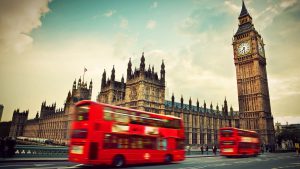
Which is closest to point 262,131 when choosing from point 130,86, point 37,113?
point 130,86

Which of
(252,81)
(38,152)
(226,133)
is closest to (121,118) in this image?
(38,152)

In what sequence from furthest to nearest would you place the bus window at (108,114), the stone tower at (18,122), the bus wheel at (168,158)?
the stone tower at (18,122)
the bus wheel at (168,158)
the bus window at (108,114)

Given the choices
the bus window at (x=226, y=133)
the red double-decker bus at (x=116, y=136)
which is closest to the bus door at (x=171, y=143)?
the red double-decker bus at (x=116, y=136)

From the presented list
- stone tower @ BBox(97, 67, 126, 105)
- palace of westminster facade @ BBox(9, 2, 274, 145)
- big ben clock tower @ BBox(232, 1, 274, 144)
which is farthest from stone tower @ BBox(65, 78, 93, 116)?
big ben clock tower @ BBox(232, 1, 274, 144)

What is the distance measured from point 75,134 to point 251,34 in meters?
76.5

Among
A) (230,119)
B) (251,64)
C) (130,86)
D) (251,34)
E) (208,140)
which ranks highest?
(251,34)

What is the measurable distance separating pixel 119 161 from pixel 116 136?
5.55 feet

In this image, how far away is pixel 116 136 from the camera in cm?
1433

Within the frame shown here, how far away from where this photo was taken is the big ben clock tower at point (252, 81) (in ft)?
230

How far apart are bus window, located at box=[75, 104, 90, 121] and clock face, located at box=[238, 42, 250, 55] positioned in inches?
2911

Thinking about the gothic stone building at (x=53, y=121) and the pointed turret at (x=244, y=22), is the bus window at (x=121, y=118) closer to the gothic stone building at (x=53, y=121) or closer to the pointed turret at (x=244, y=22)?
the gothic stone building at (x=53, y=121)

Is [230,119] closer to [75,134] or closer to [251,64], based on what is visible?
[251,64]

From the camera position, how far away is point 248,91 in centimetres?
7456

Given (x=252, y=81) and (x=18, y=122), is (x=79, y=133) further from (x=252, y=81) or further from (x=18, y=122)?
(x=18, y=122)
